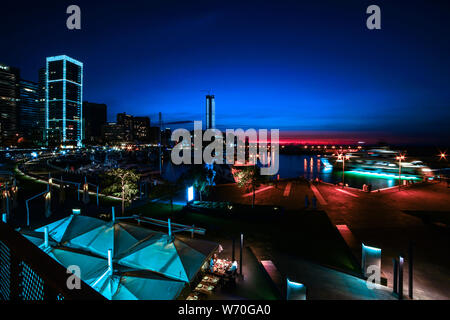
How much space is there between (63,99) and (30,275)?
197255 millimetres

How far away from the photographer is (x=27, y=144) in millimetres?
106500

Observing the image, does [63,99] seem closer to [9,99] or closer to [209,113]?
[9,99]

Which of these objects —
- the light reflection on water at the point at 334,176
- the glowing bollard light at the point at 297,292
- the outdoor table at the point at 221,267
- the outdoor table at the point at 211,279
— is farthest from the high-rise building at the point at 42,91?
the glowing bollard light at the point at 297,292

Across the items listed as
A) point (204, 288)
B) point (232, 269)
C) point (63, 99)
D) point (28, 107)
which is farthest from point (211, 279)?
point (28, 107)

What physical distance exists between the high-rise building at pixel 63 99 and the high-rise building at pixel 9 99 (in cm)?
1710

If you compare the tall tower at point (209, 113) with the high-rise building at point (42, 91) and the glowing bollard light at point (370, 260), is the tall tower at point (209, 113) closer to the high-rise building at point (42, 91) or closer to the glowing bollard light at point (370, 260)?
the glowing bollard light at point (370, 260)

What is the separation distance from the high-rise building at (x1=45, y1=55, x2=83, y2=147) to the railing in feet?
581

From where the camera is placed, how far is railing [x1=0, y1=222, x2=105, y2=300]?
5.15 feet

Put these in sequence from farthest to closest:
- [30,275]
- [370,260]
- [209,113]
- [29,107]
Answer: [29,107] → [209,113] → [370,260] → [30,275]

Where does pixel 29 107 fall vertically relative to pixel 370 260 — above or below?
above

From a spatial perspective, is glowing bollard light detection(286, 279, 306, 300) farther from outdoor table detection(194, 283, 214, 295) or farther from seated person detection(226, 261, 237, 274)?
outdoor table detection(194, 283, 214, 295)

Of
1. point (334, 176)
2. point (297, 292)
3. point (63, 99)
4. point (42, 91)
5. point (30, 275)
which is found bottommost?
point (334, 176)

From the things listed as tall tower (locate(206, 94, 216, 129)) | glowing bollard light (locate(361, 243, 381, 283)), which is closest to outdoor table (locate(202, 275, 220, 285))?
glowing bollard light (locate(361, 243, 381, 283))

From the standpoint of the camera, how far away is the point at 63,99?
532ft
